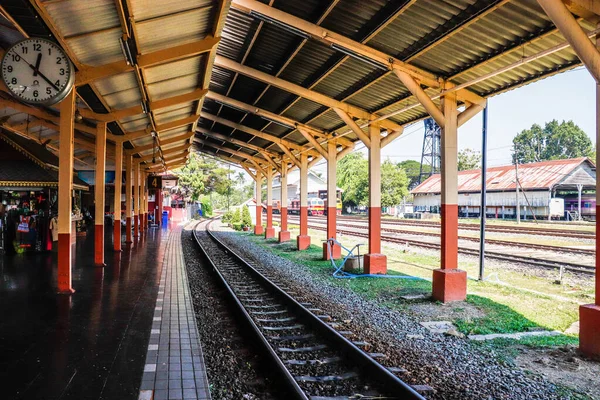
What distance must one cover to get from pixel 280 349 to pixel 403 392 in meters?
1.97

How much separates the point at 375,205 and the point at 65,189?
7.63m

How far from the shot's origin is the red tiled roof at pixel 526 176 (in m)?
35.4

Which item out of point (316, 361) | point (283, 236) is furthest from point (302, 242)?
point (316, 361)

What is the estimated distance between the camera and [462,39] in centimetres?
760

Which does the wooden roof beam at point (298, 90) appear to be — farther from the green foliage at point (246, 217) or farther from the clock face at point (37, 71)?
the green foliage at point (246, 217)

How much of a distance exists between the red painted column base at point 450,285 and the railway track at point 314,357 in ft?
8.58

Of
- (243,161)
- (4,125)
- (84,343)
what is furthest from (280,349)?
(243,161)

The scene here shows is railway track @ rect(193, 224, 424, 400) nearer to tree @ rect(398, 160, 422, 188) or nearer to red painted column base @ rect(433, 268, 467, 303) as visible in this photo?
red painted column base @ rect(433, 268, 467, 303)

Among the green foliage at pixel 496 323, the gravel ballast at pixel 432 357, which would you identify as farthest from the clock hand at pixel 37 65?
the green foliage at pixel 496 323

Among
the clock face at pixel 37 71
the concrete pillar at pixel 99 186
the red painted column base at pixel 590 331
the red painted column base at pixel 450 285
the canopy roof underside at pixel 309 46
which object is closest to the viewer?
the red painted column base at pixel 590 331

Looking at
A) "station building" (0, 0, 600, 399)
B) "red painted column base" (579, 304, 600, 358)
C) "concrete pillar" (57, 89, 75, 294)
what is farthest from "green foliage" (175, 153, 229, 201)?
"red painted column base" (579, 304, 600, 358)

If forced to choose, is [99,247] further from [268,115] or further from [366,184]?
[366,184]

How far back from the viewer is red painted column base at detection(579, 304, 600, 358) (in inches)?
219

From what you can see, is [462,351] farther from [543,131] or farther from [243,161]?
[543,131]
